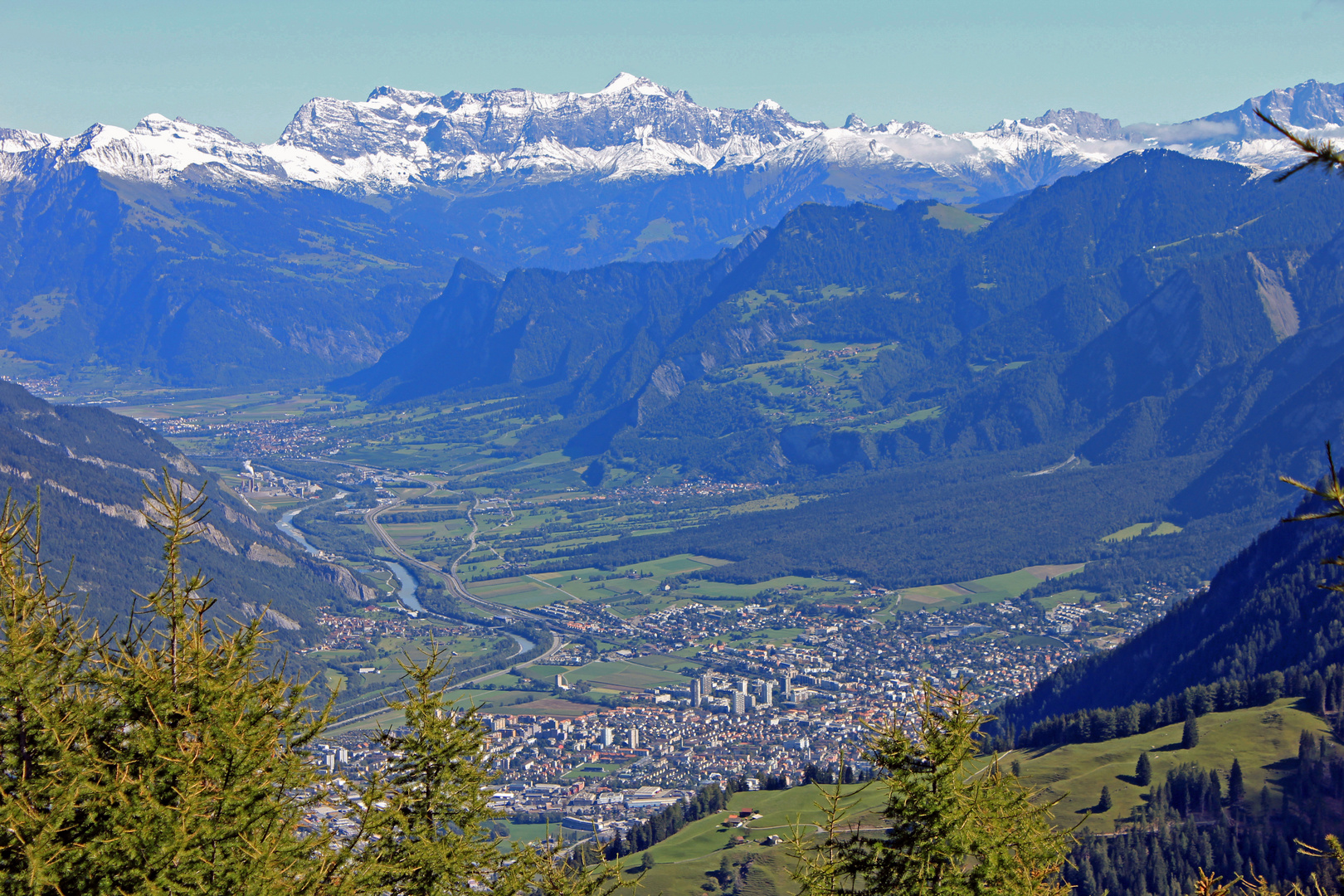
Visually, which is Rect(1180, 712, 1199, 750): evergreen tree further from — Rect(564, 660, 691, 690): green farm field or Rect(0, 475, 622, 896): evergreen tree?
Rect(0, 475, 622, 896): evergreen tree

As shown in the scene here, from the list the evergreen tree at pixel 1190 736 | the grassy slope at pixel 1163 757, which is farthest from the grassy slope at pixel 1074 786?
the evergreen tree at pixel 1190 736

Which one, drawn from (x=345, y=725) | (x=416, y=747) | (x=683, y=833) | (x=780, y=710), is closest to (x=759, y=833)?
(x=683, y=833)

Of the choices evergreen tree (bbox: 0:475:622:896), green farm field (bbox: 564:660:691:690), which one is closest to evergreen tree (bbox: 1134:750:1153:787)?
green farm field (bbox: 564:660:691:690)

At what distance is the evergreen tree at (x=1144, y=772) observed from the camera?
9656 cm

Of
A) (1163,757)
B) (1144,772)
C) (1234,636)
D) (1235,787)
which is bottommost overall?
(1235,787)

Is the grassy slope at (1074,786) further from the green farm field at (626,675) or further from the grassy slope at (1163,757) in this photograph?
the green farm field at (626,675)

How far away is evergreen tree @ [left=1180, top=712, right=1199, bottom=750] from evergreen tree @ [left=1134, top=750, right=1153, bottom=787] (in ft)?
19.5

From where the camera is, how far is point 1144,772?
9706 cm

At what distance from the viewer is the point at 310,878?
20.5 metres

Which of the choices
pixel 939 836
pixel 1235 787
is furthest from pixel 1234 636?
pixel 939 836

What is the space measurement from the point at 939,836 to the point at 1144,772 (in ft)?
270

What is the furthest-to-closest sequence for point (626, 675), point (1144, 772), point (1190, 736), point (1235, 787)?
1. point (626, 675)
2. point (1190, 736)
3. point (1144, 772)
4. point (1235, 787)

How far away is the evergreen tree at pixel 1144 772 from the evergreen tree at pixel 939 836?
78698mm

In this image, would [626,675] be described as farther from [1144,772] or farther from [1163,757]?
[1144,772]
